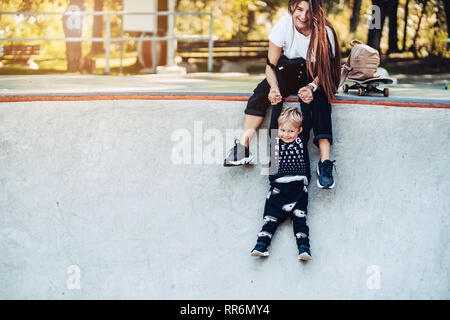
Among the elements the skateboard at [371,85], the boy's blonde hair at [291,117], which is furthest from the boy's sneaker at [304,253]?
the skateboard at [371,85]

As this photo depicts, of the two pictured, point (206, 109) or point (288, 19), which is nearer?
point (288, 19)

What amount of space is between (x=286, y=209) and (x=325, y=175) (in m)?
0.48

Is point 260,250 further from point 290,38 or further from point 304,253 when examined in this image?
point 290,38

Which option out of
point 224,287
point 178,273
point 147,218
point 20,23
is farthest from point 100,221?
point 20,23

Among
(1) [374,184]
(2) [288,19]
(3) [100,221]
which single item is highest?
(2) [288,19]

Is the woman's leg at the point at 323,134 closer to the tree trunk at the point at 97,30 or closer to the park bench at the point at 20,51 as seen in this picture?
the tree trunk at the point at 97,30

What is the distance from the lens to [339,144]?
6.08 metres

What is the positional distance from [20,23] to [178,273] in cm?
1879

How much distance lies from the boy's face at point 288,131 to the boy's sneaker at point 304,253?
3.31 ft

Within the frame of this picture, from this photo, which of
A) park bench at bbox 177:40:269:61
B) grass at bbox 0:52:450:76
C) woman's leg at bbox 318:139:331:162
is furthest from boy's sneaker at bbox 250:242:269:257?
park bench at bbox 177:40:269:61

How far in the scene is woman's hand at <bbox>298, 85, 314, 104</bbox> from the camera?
5879mm

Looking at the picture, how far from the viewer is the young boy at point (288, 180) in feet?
18.0

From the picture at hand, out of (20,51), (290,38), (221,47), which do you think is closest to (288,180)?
(290,38)

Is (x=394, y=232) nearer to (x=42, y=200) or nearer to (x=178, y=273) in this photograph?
(x=178, y=273)
